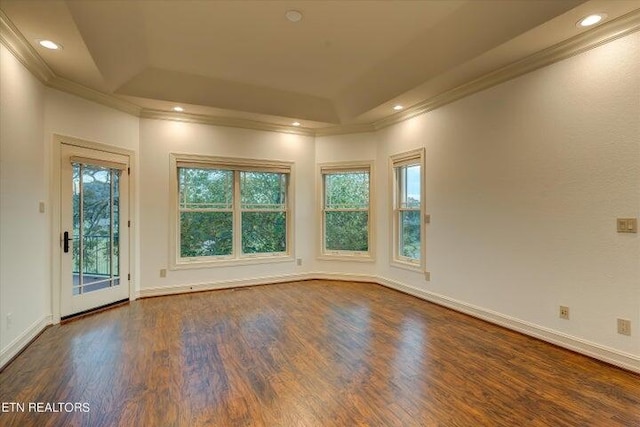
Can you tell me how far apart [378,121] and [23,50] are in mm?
4441

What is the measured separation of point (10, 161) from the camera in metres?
2.86

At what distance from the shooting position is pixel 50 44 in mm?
2955

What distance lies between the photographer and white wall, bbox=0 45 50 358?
2754mm

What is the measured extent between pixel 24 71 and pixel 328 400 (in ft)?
13.1

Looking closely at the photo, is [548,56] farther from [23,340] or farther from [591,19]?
[23,340]

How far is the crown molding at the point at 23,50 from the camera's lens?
2637 mm

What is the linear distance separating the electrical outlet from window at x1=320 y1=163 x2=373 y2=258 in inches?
136

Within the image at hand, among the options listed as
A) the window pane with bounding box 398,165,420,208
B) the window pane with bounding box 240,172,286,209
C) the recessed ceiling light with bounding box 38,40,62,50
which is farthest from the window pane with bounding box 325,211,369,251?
the recessed ceiling light with bounding box 38,40,62,50

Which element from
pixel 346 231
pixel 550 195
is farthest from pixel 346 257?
pixel 550 195

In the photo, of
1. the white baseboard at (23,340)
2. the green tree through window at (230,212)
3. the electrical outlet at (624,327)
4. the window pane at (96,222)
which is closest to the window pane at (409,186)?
the green tree through window at (230,212)

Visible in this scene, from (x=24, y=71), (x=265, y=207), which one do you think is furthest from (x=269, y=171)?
(x=24, y=71)

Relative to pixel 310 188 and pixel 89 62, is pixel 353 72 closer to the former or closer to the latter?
pixel 310 188

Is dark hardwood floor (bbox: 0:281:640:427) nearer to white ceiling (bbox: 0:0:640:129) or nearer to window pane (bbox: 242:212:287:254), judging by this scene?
window pane (bbox: 242:212:287:254)

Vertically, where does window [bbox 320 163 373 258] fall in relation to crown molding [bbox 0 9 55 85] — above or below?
below
